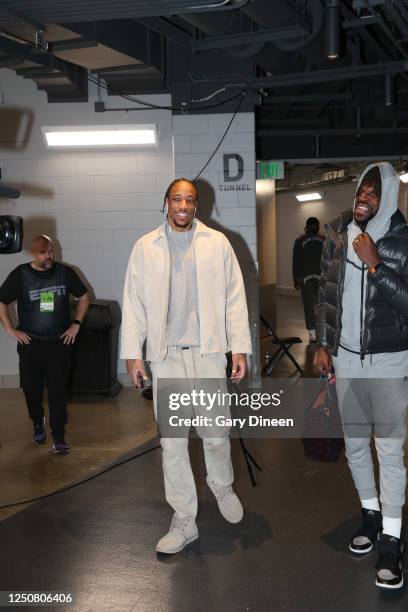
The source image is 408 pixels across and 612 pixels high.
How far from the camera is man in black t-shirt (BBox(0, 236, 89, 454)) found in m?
4.44

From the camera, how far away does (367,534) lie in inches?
112

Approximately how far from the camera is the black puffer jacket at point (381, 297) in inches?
101

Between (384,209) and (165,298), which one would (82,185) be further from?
(384,209)

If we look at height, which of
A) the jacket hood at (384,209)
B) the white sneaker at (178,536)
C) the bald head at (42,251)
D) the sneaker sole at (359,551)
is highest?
the jacket hood at (384,209)

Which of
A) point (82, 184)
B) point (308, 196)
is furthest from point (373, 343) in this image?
point (308, 196)

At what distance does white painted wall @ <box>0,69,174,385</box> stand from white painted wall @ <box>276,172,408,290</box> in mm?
8229

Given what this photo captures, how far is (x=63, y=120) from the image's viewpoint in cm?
631

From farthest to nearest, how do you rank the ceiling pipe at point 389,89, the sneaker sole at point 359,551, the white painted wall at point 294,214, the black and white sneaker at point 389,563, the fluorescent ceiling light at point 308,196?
the fluorescent ceiling light at point 308,196
the white painted wall at point 294,214
the ceiling pipe at point 389,89
the sneaker sole at point 359,551
the black and white sneaker at point 389,563

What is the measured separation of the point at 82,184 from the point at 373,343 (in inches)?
175

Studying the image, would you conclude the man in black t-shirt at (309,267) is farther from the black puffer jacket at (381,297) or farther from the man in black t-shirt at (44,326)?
the black puffer jacket at (381,297)

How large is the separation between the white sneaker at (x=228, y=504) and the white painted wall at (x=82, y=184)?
351 cm

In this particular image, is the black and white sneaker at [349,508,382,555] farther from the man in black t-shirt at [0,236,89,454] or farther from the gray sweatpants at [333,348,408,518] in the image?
the man in black t-shirt at [0,236,89,454]

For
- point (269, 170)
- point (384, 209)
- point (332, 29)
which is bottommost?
point (384, 209)

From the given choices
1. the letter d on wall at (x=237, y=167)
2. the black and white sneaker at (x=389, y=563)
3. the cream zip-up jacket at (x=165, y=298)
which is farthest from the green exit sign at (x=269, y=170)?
the black and white sneaker at (x=389, y=563)
